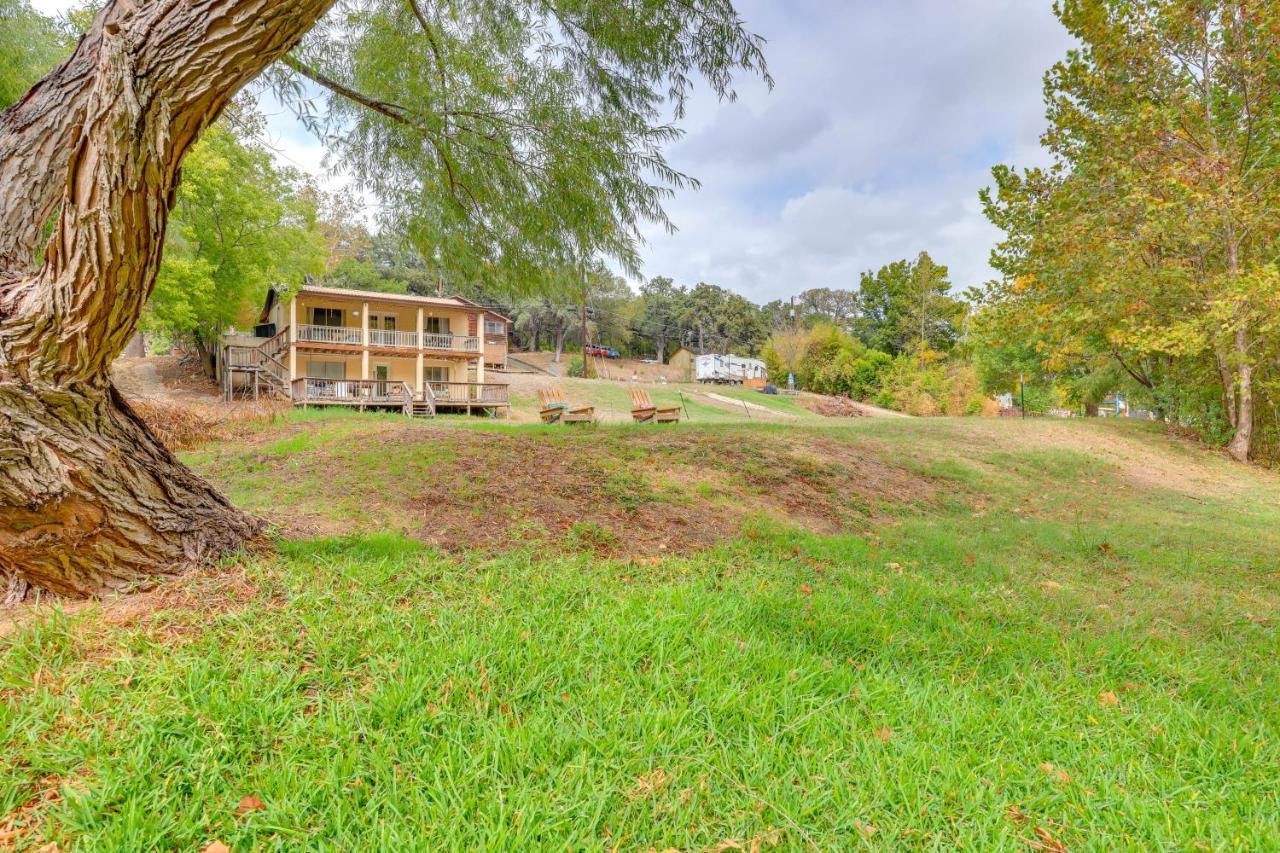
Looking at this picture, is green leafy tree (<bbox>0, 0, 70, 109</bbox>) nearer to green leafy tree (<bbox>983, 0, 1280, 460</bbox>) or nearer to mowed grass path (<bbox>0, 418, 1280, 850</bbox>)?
mowed grass path (<bbox>0, 418, 1280, 850</bbox>)

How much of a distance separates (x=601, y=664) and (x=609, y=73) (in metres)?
4.94

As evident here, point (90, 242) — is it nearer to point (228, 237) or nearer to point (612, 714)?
point (612, 714)

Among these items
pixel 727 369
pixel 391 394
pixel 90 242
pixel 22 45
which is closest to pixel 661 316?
pixel 727 369

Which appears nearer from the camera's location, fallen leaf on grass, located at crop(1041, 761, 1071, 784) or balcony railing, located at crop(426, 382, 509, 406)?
fallen leaf on grass, located at crop(1041, 761, 1071, 784)

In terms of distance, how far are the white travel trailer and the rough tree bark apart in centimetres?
4390

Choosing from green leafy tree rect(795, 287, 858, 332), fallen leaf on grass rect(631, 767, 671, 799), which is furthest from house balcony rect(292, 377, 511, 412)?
green leafy tree rect(795, 287, 858, 332)

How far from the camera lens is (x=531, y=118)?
4.98 m

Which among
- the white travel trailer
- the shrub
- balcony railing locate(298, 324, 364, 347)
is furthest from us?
the white travel trailer

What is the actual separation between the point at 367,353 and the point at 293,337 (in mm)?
2503

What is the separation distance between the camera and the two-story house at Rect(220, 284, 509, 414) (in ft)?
63.3

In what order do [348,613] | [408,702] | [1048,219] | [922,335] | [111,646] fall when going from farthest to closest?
1. [922,335]
2. [1048,219]
3. [348,613]
4. [111,646]
5. [408,702]

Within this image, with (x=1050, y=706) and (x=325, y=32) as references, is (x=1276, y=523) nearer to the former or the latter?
(x=1050, y=706)

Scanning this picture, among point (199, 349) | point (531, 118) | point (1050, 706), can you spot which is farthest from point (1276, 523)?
point (199, 349)

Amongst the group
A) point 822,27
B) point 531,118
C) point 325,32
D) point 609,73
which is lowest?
point 531,118
